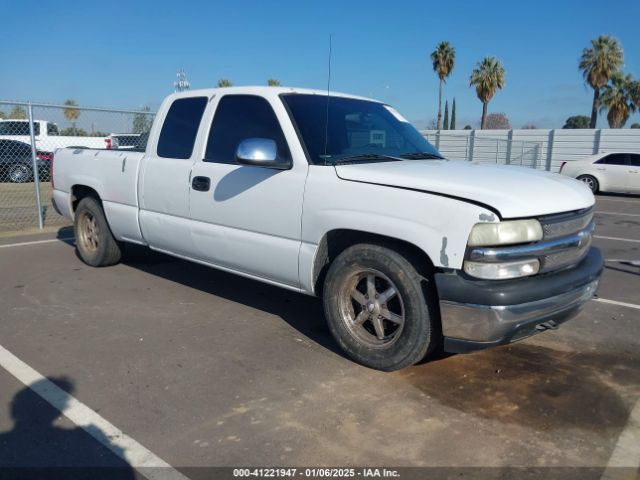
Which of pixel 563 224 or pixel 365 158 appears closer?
pixel 563 224

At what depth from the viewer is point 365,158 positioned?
13.8 ft

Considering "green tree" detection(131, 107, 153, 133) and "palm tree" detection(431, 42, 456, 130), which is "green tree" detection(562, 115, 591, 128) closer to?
"palm tree" detection(431, 42, 456, 130)

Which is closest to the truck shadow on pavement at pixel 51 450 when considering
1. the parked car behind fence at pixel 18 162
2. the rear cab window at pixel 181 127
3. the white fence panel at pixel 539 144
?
the rear cab window at pixel 181 127

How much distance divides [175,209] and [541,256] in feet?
10.7

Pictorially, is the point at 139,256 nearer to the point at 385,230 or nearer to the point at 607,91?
the point at 385,230

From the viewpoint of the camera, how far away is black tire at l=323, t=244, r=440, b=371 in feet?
11.6

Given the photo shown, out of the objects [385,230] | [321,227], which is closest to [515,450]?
[385,230]

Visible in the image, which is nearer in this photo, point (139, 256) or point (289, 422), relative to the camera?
point (289, 422)

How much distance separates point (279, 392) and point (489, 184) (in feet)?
6.19

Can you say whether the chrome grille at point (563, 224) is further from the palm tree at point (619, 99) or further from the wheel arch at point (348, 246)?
the palm tree at point (619, 99)

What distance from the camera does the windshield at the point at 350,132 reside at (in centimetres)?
421

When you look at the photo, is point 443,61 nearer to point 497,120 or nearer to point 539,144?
point 539,144

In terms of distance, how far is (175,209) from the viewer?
513 centimetres

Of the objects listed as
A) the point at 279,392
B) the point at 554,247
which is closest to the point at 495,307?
the point at 554,247
